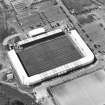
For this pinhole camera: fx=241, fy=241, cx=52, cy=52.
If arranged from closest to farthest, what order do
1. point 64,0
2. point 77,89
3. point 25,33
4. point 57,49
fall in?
1. point 77,89
2. point 57,49
3. point 25,33
4. point 64,0

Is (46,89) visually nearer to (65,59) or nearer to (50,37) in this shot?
(65,59)

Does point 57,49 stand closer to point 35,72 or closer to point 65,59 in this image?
point 65,59

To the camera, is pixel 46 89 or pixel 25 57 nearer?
pixel 46 89

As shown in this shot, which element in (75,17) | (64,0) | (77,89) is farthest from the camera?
(64,0)

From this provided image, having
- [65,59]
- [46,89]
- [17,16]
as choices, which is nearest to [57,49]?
[65,59]

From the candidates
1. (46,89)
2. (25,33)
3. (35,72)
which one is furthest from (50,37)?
(46,89)

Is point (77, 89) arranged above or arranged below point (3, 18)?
below
